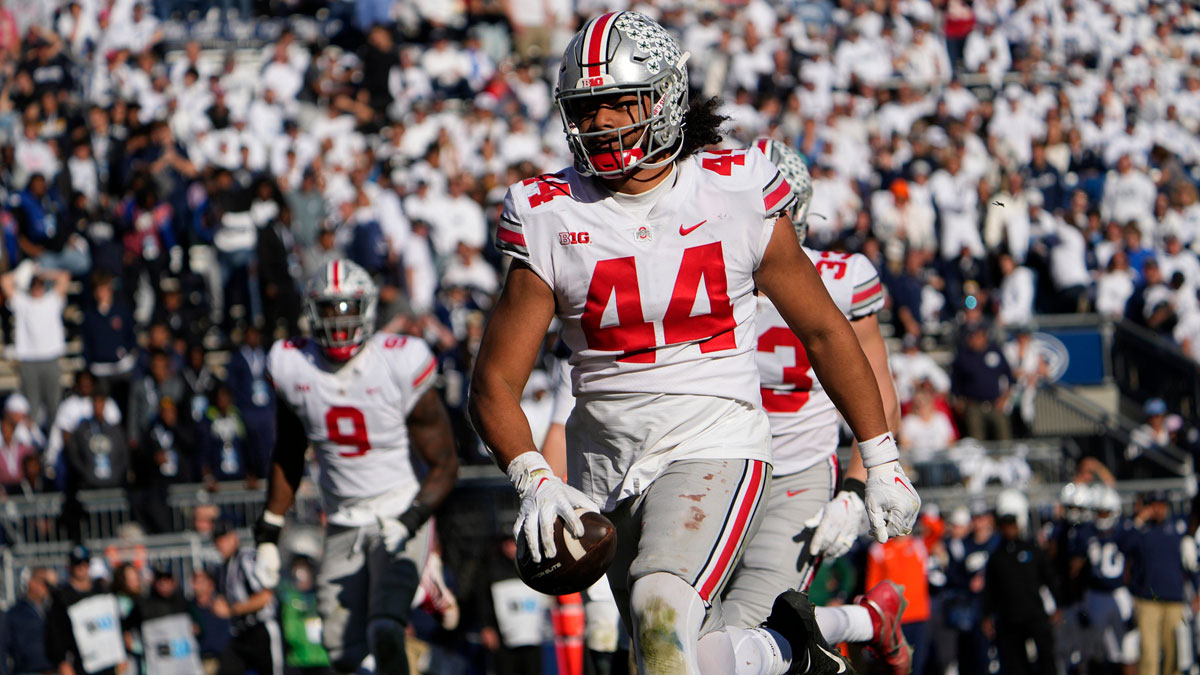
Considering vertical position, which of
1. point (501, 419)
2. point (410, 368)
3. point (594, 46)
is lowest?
point (410, 368)

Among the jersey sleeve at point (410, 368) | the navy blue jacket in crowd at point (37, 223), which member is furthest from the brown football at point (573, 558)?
the navy blue jacket in crowd at point (37, 223)

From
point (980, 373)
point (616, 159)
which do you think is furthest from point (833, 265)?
point (980, 373)

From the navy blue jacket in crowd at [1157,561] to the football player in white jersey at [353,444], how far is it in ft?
20.5

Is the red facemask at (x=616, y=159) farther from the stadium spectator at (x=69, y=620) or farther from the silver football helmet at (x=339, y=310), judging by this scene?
the stadium spectator at (x=69, y=620)

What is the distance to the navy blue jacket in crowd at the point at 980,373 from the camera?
48.0ft

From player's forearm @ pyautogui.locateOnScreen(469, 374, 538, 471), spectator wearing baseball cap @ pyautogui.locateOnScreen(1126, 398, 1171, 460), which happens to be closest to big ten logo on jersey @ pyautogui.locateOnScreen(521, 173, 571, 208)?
player's forearm @ pyautogui.locateOnScreen(469, 374, 538, 471)

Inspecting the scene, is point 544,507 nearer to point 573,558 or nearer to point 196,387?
point 573,558

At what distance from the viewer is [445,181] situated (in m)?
16.5

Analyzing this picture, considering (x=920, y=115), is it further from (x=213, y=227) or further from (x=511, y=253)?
(x=511, y=253)

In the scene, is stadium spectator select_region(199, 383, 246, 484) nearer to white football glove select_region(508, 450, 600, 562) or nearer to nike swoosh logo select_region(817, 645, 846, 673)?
nike swoosh logo select_region(817, 645, 846, 673)

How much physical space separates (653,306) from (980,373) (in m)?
10.4

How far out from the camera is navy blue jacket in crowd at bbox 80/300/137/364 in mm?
13906

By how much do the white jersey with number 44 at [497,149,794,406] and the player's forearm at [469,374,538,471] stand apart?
0.26 meters

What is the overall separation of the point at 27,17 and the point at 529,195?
18.0 m
